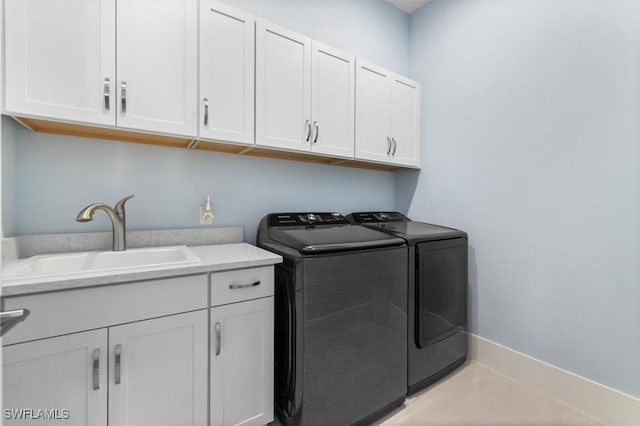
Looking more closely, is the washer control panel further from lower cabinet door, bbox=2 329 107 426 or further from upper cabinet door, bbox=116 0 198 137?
lower cabinet door, bbox=2 329 107 426

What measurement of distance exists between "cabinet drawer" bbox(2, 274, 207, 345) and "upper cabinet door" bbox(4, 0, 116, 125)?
2.64ft

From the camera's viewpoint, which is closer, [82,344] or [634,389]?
[82,344]

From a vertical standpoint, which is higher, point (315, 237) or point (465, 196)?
point (465, 196)

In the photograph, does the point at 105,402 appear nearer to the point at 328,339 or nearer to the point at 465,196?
the point at 328,339

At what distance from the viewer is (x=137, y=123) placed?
1475mm

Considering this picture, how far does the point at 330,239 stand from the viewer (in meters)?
1.65

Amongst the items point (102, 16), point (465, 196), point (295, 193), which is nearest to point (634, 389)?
point (465, 196)

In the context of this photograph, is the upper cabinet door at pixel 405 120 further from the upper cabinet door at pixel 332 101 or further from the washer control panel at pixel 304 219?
the washer control panel at pixel 304 219

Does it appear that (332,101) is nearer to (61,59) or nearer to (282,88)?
(282,88)

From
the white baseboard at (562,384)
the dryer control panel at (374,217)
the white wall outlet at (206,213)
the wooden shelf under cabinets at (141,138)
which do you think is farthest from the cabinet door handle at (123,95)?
the white baseboard at (562,384)

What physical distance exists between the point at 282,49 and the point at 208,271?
145cm

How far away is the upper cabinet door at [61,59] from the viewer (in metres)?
1.23

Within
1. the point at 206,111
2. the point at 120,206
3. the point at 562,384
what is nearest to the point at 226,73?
the point at 206,111

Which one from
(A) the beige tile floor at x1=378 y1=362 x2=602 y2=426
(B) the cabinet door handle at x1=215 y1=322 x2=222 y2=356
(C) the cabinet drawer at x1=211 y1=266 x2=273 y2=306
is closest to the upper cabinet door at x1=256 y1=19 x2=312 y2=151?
(C) the cabinet drawer at x1=211 y1=266 x2=273 y2=306
